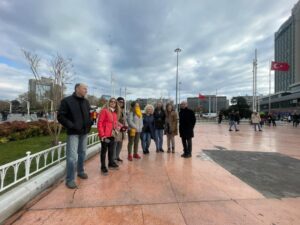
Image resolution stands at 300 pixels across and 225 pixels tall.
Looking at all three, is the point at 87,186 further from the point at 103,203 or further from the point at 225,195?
the point at 225,195

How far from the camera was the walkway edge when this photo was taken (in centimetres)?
318

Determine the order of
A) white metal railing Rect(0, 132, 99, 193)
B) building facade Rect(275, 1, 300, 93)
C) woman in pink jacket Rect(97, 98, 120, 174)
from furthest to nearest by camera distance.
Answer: building facade Rect(275, 1, 300, 93) < woman in pink jacket Rect(97, 98, 120, 174) < white metal railing Rect(0, 132, 99, 193)

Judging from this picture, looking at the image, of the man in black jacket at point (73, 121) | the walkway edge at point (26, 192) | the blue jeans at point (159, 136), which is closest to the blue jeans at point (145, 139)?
the blue jeans at point (159, 136)

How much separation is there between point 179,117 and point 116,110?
89.7 inches

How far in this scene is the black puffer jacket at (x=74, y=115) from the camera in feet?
13.9

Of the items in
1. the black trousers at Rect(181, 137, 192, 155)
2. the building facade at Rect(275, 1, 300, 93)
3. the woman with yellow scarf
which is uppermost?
the building facade at Rect(275, 1, 300, 93)

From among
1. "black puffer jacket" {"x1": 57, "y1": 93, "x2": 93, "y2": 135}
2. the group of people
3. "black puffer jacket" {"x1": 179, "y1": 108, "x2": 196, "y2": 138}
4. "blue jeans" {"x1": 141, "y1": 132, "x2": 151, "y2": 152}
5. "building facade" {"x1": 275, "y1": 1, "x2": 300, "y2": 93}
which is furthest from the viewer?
"building facade" {"x1": 275, "y1": 1, "x2": 300, "y2": 93}

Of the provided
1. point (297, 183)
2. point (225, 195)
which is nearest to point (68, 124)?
point (225, 195)

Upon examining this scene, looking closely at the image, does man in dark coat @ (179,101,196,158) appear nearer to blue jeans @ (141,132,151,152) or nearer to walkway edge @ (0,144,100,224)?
blue jeans @ (141,132,151,152)

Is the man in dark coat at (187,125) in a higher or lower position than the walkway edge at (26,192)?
higher

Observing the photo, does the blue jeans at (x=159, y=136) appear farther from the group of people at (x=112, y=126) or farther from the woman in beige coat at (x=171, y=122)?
the woman in beige coat at (x=171, y=122)

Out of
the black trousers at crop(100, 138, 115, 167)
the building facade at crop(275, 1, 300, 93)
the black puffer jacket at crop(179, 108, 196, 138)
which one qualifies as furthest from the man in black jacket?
the building facade at crop(275, 1, 300, 93)

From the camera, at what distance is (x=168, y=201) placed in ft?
12.4

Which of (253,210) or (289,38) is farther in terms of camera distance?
(289,38)
